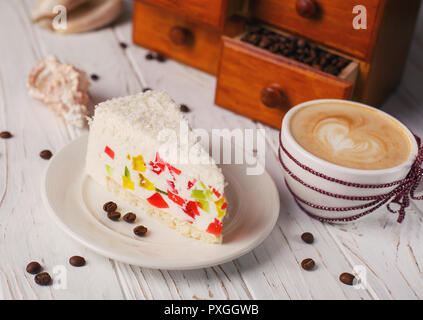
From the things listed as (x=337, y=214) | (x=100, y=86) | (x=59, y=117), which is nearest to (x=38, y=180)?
(x=59, y=117)

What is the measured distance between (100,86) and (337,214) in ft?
3.12

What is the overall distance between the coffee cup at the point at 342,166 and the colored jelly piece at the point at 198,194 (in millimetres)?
238

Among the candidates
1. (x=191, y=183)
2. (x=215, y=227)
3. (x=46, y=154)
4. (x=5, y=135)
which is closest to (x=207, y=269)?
(x=215, y=227)

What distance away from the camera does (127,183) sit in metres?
1.53

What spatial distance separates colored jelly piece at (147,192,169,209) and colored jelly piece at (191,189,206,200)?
99mm

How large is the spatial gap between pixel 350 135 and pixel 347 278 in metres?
0.35

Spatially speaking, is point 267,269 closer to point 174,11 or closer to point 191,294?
point 191,294

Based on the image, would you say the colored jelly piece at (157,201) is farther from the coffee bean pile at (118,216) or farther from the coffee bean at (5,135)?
the coffee bean at (5,135)

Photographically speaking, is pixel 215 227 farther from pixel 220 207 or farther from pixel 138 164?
pixel 138 164

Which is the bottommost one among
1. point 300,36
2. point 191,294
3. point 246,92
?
point 191,294

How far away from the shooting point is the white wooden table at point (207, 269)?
1.34 metres

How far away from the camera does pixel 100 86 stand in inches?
80.4

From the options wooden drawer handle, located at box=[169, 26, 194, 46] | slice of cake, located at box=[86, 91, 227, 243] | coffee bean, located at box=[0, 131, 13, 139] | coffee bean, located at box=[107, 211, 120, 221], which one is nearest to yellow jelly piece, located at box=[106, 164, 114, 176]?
slice of cake, located at box=[86, 91, 227, 243]

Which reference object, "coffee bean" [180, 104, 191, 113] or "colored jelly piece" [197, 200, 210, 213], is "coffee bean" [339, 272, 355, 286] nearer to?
"colored jelly piece" [197, 200, 210, 213]
